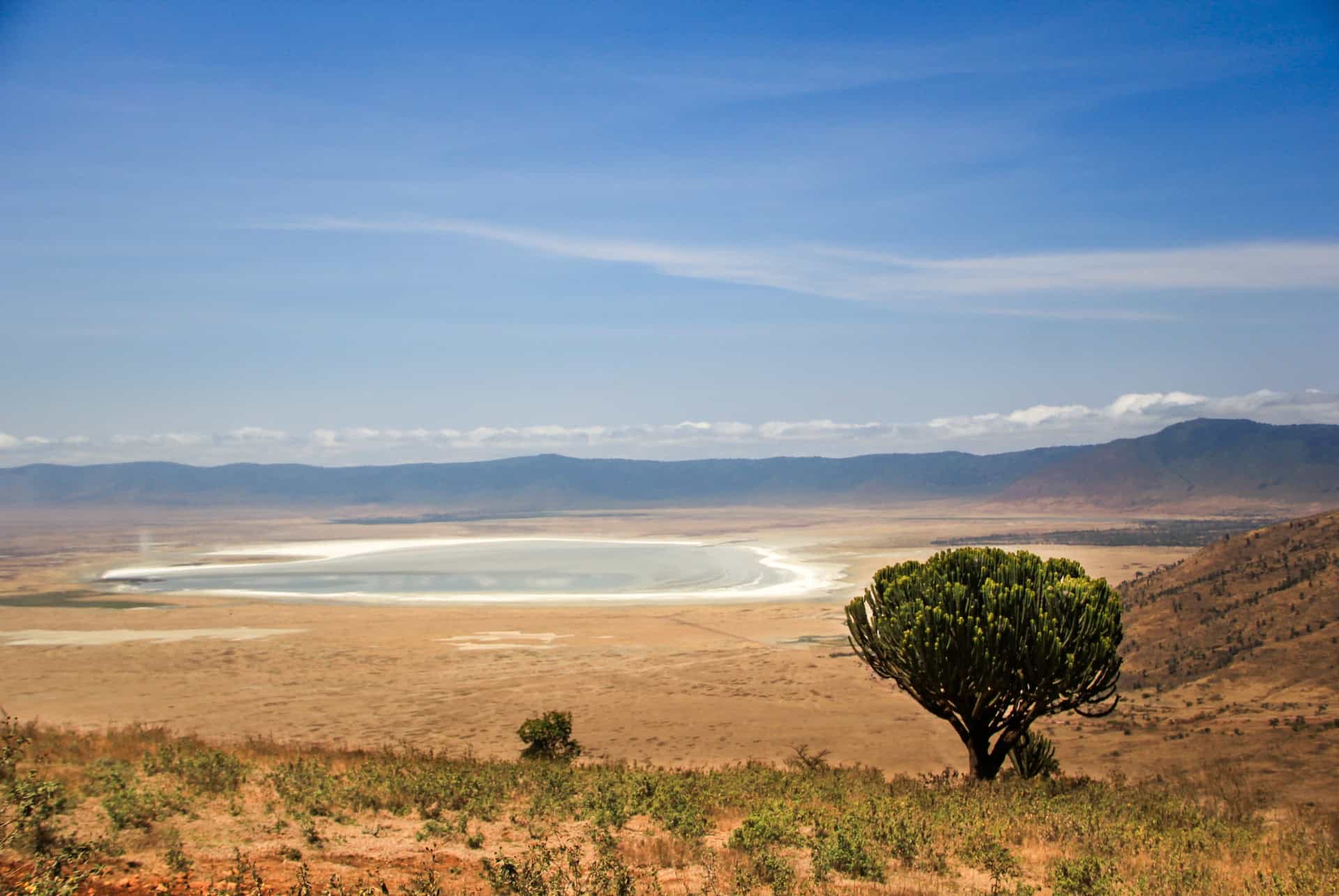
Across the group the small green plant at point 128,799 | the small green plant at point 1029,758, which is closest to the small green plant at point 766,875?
the small green plant at point 128,799

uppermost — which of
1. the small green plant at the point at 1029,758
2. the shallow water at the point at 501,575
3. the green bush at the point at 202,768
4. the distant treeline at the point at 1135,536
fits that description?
the green bush at the point at 202,768

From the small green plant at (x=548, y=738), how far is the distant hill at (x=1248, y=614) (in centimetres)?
2143

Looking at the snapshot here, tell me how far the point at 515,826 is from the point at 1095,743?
1898 centimetres

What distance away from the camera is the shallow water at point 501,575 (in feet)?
200

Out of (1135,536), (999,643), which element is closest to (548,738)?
(999,643)

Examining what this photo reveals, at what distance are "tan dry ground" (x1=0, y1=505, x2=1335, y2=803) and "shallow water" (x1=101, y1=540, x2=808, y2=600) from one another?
21.0 ft

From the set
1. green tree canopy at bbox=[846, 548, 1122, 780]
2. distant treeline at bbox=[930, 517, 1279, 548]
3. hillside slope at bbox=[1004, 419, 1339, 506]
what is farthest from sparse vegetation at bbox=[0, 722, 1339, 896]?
hillside slope at bbox=[1004, 419, 1339, 506]

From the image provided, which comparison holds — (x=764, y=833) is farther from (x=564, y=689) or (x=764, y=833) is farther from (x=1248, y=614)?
(x=1248, y=614)

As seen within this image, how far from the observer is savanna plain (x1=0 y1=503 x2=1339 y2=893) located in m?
9.49

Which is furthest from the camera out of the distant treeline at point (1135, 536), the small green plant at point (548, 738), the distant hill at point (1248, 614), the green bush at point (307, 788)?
the distant treeline at point (1135, 536)

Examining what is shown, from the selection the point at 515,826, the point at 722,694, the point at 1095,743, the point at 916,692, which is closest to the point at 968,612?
→ the point at 916,692

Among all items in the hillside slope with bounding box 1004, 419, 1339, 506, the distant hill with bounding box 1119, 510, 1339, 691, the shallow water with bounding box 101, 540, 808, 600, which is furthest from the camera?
the hillside slope with bounding box 1004, 419, 1339, 506

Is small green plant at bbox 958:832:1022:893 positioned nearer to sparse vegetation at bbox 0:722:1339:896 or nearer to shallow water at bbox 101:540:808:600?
sparse vegetation at bbox 0:722:1339:896

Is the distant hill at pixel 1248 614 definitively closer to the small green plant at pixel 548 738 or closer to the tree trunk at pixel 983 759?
the tree trunk at pixel 983 759
